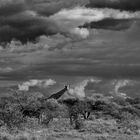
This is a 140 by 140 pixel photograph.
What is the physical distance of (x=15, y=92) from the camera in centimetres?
7875

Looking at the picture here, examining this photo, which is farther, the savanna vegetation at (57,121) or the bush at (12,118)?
the bush at (12,118)

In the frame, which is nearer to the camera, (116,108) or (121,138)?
(121,138)

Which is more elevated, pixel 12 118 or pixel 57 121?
pixel 12 118

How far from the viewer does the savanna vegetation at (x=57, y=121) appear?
46344 millimetres

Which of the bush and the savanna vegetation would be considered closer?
the savanna vegetation

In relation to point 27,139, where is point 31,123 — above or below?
below

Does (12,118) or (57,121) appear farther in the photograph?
(57,121)

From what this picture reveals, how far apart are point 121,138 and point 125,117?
31468 millimetres

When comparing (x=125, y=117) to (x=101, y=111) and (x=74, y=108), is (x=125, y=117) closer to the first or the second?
(x=74, y=108)

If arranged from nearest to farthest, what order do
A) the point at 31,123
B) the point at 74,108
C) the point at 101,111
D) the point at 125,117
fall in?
1. the point at 31,123
2. the point at 125,117
3. the point at 74,108
4. the point at 101,111

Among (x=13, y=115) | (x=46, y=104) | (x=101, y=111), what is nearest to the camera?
(x=13, y=115)

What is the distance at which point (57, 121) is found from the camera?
77.2 m

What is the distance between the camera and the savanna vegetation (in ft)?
152

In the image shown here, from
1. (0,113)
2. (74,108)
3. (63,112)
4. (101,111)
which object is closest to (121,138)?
(0,113)
